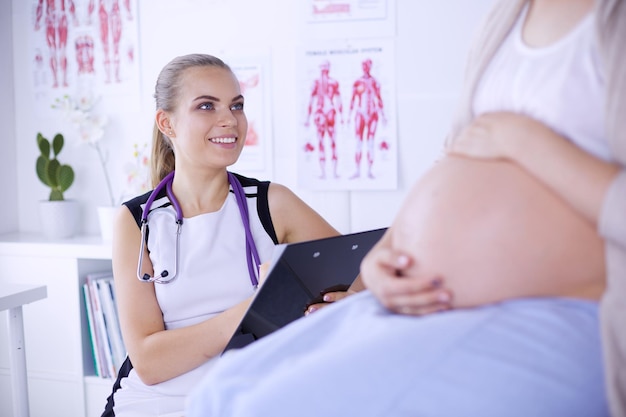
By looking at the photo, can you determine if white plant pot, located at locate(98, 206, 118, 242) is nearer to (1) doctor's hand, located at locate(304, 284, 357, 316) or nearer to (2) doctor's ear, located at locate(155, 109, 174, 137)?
(2) doctor's ear, located at locate(155, 109, 174, 137)

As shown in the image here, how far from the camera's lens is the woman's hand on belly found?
0.83 metres

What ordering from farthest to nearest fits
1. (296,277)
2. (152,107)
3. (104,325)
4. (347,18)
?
(152,107) < (104,325) < (347,18) < (296,277)

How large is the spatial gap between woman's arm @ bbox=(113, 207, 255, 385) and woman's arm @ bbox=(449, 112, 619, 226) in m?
0.82

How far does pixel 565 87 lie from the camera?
0.80m

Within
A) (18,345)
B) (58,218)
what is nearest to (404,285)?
(18,345)

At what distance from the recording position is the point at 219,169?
70.3 inches

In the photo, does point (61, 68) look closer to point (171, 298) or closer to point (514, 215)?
point (171, 298)

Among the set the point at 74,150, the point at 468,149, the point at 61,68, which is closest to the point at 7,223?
the point at 74,150

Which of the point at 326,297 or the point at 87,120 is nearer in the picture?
the point at 326,297

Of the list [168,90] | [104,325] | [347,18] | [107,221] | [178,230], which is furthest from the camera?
[107,221]

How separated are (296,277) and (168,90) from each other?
0.78m

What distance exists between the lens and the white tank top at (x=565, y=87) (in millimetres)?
788

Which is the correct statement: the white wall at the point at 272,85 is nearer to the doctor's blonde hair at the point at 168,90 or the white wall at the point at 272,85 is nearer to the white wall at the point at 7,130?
the white wall at the point at 7,130

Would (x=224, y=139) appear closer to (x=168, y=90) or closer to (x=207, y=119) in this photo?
(x=207, y=119)
